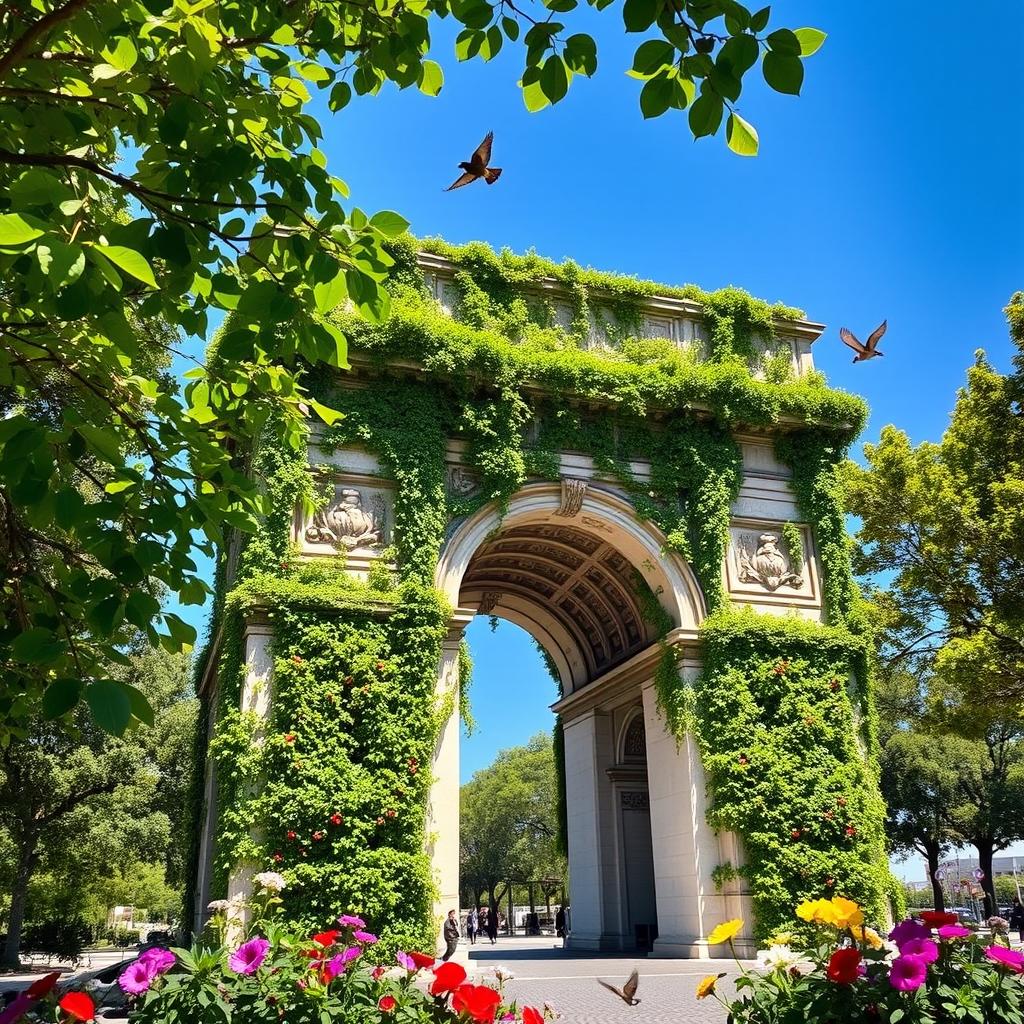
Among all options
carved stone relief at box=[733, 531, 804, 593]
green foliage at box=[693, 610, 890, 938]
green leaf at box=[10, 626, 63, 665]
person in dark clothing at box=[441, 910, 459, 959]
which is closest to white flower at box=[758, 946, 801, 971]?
green leaf at box=[10, 626, 63, 665]

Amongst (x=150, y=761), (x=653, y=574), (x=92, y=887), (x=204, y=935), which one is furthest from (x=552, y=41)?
(x=92, y=887)

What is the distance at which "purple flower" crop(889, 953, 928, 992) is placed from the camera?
→ 143 inches

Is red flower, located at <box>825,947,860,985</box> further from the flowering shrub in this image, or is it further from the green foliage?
the green foliage

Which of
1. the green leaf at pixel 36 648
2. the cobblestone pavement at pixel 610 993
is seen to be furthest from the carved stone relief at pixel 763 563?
the green leaf at pixel 36 648

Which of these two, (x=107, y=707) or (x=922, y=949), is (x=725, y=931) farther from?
(x=107, y=707)

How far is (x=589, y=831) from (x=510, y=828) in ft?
138

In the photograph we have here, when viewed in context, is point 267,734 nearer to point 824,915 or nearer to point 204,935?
point 204,935

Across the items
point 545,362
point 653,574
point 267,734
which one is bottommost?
point 267,734

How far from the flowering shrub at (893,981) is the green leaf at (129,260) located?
3.51 metres

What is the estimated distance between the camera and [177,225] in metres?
4.19

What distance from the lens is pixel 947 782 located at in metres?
44.3

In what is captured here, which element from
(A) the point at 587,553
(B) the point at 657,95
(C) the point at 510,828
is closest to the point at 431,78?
(B) the point at 657,95

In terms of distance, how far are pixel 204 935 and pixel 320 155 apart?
1347cm

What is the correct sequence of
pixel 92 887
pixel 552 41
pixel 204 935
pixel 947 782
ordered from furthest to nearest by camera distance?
pixel 947 782 → pixel 92 887 → pixel 204 935 → pixel 552 41
